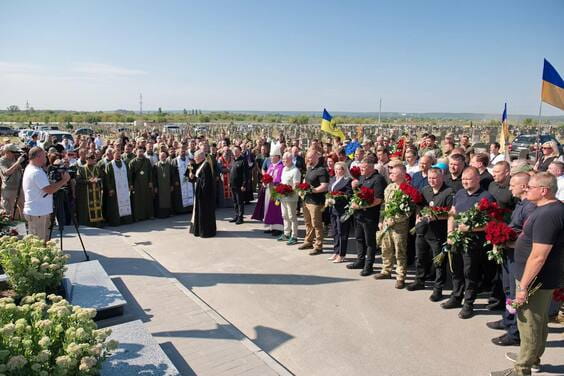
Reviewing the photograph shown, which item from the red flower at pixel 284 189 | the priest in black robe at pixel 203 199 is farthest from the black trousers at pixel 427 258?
the priest in black robe at pixel 203 199

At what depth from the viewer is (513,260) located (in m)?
5.20

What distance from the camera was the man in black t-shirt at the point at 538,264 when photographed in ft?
13.1

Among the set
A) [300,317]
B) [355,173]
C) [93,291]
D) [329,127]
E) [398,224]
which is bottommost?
[300,317]

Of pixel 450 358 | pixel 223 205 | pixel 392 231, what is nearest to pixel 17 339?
pixel 450 358

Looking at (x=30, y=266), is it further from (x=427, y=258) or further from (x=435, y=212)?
(x=427, y=258)

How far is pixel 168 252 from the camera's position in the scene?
923 cm

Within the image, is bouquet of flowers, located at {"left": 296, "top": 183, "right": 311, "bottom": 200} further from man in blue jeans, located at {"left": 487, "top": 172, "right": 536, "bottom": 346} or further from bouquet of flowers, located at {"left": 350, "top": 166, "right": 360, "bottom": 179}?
man in blue jeans, located at {"left": 487, "top": 172, "right": 536, "bottom": 346}

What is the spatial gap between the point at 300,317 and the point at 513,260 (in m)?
2.86

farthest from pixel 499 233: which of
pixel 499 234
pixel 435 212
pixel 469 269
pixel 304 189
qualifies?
pixel 304 189

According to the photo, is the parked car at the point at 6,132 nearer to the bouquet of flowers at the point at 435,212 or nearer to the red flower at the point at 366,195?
the red flower at the point at 366,195

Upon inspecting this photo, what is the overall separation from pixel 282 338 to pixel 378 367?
1294mm

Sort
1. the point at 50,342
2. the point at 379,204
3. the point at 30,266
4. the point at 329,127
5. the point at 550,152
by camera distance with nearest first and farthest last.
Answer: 1. the point at 50,342
2. the point at 30,266
3. the point at 379,204
4. the point at 550,152
5. the point at 329,127

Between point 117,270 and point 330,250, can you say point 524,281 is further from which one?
point 117,270

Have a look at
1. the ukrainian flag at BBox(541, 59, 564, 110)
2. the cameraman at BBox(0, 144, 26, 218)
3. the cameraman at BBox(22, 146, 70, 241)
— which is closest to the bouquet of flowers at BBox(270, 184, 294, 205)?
the cameraman at BBox(22, 146, 70, 241)
